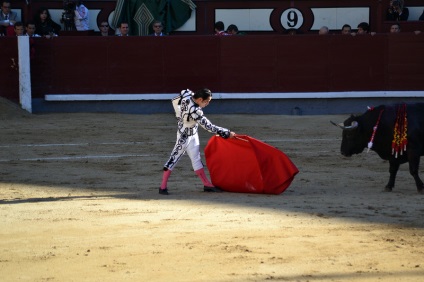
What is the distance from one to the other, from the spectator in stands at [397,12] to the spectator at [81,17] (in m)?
4.36

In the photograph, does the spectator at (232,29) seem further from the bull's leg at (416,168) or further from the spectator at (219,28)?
the bull's leg at (416,168)

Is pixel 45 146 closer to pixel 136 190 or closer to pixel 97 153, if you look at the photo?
pixel 97 153

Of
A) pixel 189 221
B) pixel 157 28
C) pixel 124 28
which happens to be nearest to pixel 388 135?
pixel 189 221

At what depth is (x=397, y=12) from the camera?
15.2m

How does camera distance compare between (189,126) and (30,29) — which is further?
(30,29)

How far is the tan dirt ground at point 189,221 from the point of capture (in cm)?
534

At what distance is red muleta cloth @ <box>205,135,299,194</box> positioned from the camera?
7.98m

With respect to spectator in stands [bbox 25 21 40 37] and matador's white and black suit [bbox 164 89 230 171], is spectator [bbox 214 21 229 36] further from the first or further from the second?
matador's white and black suit [bbox 164 89 230 171]

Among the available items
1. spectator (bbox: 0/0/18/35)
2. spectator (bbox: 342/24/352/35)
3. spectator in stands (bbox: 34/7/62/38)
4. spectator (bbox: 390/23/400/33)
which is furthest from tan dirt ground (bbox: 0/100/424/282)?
spectator (bbox: 390/23/400/33)

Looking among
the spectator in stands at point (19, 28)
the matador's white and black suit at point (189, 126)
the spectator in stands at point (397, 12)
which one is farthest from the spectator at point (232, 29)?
the matador's white and black suit at point (189, 126)

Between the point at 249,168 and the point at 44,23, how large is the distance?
7.17m

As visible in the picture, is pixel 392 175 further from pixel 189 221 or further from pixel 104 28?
pixel 104 28

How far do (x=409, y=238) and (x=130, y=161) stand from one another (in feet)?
14.6

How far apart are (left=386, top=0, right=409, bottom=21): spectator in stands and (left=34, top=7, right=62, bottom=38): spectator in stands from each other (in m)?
4.82
